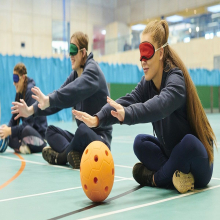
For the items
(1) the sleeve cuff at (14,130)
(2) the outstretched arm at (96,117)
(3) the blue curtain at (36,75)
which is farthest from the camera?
(3) the blue curtain at (36,75)

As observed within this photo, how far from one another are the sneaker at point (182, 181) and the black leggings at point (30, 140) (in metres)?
3.49

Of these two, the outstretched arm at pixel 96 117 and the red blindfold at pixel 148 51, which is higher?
the red blindfold at pixel 148 51

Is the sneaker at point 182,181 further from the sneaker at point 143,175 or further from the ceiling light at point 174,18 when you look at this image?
the ceiling light at point 174,18

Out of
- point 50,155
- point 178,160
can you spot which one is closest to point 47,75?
point 50,155

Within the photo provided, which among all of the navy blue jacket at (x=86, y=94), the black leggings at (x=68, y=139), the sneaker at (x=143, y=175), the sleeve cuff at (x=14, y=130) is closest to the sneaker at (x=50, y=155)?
the black leggings at (x=68, y=139)

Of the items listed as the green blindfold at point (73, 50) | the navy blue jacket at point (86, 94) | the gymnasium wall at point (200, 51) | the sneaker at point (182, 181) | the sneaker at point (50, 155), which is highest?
the gymnasium wall at point (200, 51)

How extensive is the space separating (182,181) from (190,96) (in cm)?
74

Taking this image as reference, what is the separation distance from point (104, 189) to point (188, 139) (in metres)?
0.85

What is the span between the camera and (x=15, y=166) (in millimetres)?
4977

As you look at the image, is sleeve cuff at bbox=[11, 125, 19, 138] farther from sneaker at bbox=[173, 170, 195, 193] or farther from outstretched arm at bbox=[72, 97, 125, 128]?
sneaker at bbox=[173, 170, 195, 193]

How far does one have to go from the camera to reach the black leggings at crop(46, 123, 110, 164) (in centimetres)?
441

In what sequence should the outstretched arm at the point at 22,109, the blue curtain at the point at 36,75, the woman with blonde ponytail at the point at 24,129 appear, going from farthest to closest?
the blue curtain at the point at 36,75 → the woman with blonde ponytail at the point at 24,129 → the outstretched arm at the point at 22,109

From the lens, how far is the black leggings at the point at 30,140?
615cm

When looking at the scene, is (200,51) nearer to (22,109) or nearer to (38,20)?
(38,20)
